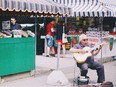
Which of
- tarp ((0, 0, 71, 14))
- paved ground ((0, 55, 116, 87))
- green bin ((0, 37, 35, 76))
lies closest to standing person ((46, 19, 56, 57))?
paved ground ((0, 55, 116, 87))

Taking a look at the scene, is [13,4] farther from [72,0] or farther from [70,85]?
[72,0]

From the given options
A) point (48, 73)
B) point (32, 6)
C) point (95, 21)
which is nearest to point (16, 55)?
point (32, 6)

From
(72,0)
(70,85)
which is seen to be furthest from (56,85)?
(72,0)

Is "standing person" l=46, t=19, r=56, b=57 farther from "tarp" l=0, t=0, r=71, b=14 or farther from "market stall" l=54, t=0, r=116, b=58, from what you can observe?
"tarp" l=0, t=0, r=71, b=14

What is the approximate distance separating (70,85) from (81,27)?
10.6 m

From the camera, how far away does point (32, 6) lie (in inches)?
428

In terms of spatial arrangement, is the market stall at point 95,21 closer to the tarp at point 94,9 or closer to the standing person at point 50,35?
the tarp at point 94,9

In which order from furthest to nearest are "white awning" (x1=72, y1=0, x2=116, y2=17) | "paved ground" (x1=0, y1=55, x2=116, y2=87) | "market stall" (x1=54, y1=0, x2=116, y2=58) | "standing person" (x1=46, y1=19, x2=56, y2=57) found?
"standing person" (x1=46, y1=19, x2=56, y2=57), "white awning" (x1=72, y1=0, x2=116, y2=17), "market stall" (x1=54, y1=0, x2=116, y2=58), "paved ground" (x1=0, y1=55, x2=116, y2=87)

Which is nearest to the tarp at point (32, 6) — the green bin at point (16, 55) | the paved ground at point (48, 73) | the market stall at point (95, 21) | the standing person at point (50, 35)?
the green bin at point (16, 55)

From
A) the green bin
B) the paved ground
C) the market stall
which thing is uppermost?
the market stall

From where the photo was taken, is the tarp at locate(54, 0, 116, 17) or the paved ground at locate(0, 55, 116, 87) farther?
the tarp at locate(54, 0, 116, 17)

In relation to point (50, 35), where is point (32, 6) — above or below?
above

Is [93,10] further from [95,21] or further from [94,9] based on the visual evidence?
[95,21]

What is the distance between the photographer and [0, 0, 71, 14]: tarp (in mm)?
10055
